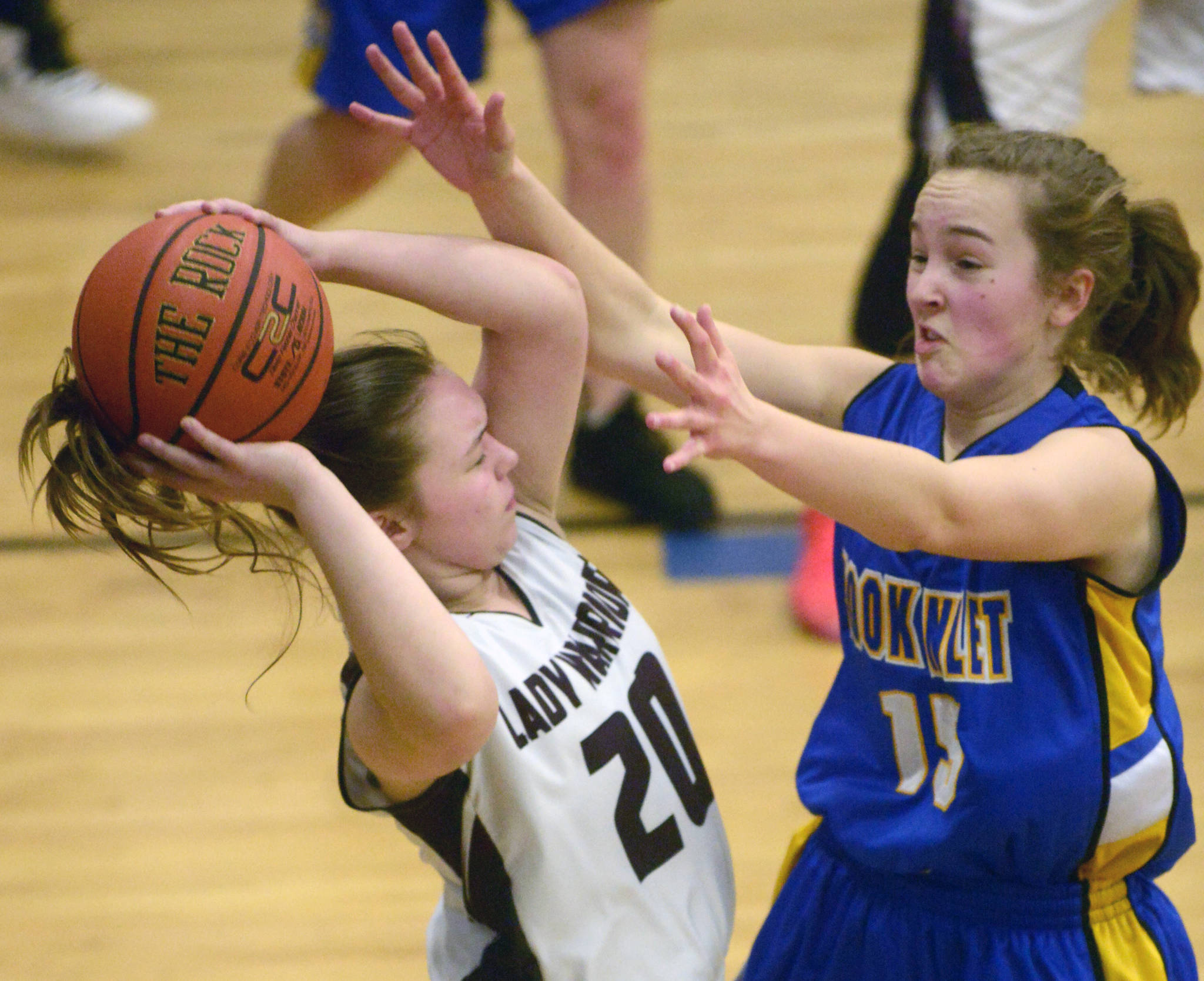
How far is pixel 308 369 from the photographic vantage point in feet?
4.19

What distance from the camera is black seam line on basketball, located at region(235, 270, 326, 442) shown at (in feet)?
4.08

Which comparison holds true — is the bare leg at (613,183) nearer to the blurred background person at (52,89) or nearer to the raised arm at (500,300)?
the raised arm at (500,300)

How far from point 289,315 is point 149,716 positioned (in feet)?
4.62

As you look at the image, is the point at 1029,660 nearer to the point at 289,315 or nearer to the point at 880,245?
the point at 289,315

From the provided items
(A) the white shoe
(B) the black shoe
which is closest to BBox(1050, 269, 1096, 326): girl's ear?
(B) the black shoe

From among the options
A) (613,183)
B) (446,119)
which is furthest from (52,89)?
(446,119)

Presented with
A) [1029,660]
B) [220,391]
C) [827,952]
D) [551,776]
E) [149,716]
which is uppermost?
[220,391]

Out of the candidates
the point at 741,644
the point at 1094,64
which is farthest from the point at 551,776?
the point at 1094,64

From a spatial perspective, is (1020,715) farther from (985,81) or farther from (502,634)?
(985,81)

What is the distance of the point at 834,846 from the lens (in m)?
1.51

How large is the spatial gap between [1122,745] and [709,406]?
51 centimetres

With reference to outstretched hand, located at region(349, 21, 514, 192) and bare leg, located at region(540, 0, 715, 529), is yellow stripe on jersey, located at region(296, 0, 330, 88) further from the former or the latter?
outstretched hand, located at region(349, 21, 514, 192)

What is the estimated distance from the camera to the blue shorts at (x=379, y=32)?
2.61 metres

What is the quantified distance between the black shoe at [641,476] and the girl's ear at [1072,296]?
1586 millimetres
